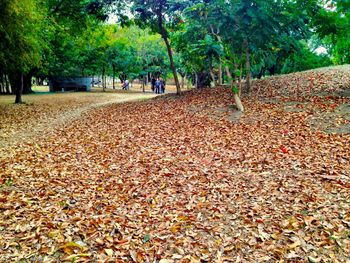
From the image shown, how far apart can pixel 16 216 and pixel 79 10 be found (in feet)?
48.3

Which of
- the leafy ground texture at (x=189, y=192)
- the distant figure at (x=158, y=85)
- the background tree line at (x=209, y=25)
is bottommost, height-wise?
the leafy ground texture at (x=189, y=192)

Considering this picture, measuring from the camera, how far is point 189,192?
184 inches

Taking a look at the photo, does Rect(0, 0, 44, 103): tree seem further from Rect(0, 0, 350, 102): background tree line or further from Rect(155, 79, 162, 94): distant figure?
Rect(155, 79, 162, 94): distant figure

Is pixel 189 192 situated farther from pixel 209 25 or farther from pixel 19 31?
pixel 19 31

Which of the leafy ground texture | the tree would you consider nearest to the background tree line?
the tree

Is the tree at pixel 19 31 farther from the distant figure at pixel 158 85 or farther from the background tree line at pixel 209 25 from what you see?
the distant figure at pixel 158 85

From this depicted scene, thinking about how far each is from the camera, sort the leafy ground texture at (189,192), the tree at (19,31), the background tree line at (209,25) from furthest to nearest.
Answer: the tree at (19,31), the background tree line at (209,25), the leafy ground texture at (189,192)

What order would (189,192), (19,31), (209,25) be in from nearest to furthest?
1. (189,192)
2. (209,25)
3. (19,31)

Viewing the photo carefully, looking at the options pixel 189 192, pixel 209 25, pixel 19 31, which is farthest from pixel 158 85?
pixel 189 192

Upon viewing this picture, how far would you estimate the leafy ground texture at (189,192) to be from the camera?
11.1ft

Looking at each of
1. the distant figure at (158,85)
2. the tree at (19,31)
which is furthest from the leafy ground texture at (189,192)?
the distant figure at (158,85)

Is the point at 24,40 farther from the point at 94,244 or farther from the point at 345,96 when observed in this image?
the point at 345,96

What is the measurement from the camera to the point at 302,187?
4512mm

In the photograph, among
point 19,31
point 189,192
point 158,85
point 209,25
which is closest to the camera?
point 189,192
